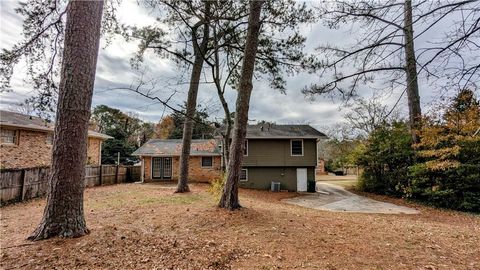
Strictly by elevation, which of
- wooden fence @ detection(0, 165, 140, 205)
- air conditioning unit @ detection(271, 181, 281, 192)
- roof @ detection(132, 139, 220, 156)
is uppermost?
roof @ detection(132, 139, 220, 156)

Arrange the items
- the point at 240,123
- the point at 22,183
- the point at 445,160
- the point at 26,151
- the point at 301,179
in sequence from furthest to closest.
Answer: the point at 301,179 < the point at 26,151 < the point at 445,160 < the point at 22,183 < the point at 240,123

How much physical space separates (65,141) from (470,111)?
13.5 metres

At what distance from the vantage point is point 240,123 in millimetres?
6902

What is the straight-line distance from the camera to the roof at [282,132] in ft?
59.1

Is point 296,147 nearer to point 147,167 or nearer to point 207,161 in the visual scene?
point 207,161

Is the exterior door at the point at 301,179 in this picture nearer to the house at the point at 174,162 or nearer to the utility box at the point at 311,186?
the utility box at the point at 311,186

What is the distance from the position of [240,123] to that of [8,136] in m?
12.5

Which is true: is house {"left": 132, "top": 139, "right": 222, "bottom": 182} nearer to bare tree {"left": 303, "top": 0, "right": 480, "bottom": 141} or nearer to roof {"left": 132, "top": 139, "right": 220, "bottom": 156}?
roof {"left": 132, "top": 139, "right": 220, "bottom": 156}

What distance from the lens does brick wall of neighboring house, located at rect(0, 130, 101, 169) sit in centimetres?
1220

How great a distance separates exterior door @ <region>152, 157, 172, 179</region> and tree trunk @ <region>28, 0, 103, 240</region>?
16925 mm

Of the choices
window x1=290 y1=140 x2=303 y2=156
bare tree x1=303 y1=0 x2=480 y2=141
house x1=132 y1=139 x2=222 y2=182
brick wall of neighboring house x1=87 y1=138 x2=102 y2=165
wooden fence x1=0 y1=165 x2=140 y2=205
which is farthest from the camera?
house x1=132 y1=139 x2=222 y2=182

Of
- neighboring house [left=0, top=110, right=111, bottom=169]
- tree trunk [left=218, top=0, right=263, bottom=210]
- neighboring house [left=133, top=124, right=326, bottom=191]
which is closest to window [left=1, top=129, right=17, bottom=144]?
neighboring house [left=0, top=110, right=111, bottom=169]

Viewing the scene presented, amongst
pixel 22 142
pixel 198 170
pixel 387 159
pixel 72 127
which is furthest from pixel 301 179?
pixel 22 142

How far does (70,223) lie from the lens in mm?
4074
